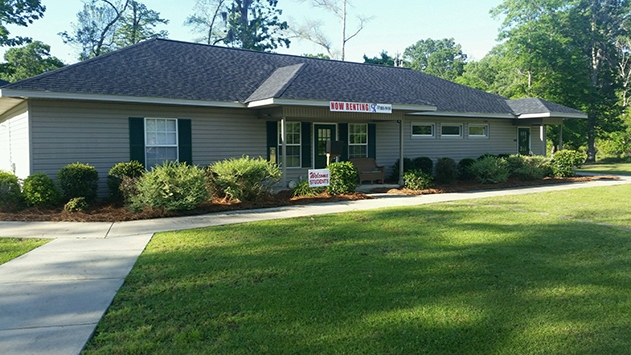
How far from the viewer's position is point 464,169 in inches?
737

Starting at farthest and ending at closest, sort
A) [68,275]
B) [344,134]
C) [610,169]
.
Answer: [610,169], [344,134], [68,275]

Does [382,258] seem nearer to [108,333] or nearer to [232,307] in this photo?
[232,307]

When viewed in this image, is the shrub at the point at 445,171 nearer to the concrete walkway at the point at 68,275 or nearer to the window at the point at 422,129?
the window at the point at 422,129

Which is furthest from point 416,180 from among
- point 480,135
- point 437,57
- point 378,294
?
point 437,57

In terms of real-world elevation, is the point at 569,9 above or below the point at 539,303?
above

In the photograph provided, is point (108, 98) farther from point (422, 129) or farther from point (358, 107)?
point (422, 129)

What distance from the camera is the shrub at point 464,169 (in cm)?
1862

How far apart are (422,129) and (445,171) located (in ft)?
8.22

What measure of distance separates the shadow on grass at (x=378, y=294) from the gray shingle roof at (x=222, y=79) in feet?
20.7

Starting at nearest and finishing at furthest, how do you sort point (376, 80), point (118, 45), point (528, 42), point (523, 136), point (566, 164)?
point (376, 80) < point (566, 164) < point (523, 136) < point (528, 42) < point (118, 45)

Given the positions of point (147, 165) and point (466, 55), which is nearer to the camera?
point (147, 165)

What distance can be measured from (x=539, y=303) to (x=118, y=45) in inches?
1681

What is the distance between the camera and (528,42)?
1220 inches

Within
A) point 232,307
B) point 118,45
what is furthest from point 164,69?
point 118,45
